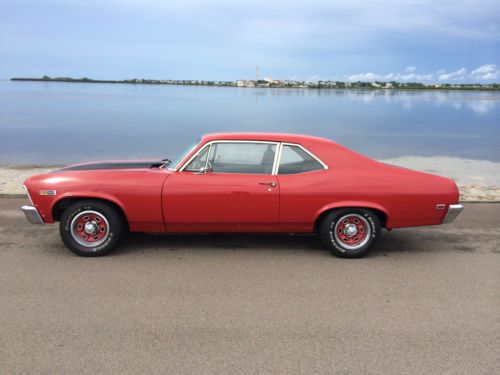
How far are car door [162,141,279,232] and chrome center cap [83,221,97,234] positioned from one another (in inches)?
32.2

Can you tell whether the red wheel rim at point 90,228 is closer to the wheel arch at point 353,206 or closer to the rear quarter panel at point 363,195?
the rear quarter panel at point 363,195

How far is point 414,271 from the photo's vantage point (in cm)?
496

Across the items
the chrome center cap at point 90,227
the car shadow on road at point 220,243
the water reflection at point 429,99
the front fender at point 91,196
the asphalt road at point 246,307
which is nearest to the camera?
the asphalt road at point 246,307

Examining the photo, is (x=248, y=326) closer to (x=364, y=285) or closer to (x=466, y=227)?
(x=364, y=285)

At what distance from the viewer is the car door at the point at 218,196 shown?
5.14 meters

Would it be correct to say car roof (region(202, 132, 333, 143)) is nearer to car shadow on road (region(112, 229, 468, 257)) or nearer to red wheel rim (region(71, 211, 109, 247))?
car shadow on road (region(112, 229, 468, 257))

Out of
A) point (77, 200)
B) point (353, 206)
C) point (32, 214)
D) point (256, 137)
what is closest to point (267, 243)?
point (353, 206)

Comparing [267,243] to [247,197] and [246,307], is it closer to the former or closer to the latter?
[247,197]


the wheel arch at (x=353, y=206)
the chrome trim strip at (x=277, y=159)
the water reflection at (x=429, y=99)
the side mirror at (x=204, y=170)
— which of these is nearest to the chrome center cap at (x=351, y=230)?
the wheel arch at (x=353, y=206)

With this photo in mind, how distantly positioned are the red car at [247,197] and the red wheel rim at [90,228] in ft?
0.04

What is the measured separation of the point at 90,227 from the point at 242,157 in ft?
6.21

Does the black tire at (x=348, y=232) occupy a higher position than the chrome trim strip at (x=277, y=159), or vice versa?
the chrome trim strip at (x=277, y=159)

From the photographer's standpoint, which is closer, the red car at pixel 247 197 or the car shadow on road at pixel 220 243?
the red car at pixel 247 197

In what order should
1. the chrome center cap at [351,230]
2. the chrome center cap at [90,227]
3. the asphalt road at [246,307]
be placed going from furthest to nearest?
the chrome center cap at [351,230]
the chrome center cap at [90,227]
the asphalt road at [246,307]
